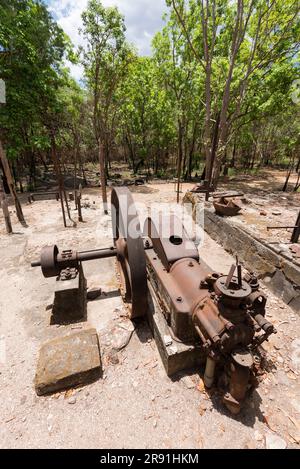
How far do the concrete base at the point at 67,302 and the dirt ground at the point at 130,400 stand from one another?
13 centimetres

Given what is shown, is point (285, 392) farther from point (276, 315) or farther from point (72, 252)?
point (72, 252)

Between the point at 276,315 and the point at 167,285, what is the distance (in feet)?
7.01

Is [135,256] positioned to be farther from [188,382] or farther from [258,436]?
[258,436]

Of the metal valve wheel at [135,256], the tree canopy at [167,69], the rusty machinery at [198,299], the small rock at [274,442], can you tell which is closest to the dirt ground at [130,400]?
the small rock at [274,442]

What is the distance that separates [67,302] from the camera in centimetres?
315

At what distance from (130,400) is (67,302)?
61.9 inches

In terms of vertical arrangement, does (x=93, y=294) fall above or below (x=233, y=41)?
below

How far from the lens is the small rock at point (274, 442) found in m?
1.88

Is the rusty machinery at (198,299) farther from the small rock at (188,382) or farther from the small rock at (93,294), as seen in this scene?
the small rock at (93,294)

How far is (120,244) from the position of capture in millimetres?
3406

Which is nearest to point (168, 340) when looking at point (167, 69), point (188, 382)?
→ point (188, 382)

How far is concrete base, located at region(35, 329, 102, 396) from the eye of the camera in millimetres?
2291

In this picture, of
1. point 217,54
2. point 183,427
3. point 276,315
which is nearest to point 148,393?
point 183,427

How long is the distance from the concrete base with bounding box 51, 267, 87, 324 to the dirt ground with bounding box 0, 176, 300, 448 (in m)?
0.13
